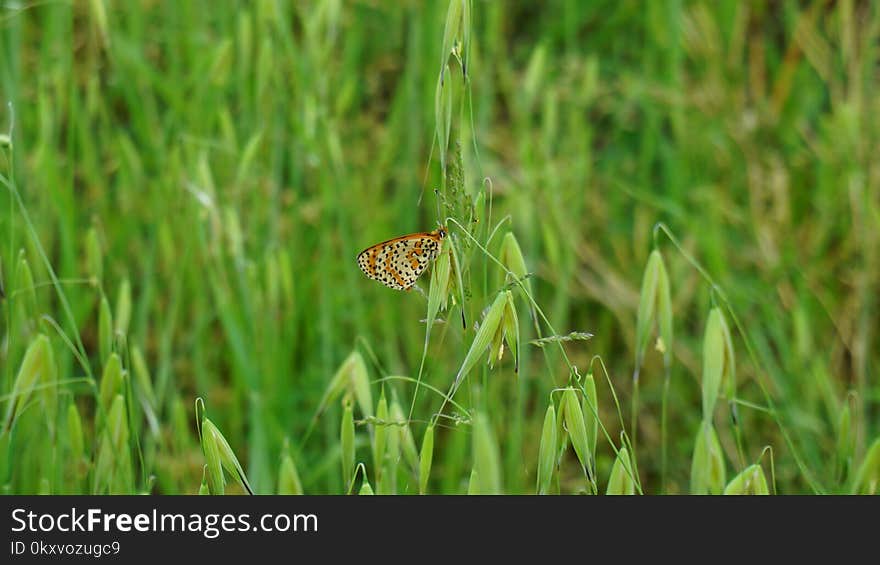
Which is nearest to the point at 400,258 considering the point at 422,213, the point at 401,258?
the point at 401,258

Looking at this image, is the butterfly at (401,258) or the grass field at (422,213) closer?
the butterfly at (401,258)

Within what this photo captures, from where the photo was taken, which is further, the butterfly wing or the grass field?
the grass field

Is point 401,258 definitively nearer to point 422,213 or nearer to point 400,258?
point 400,258

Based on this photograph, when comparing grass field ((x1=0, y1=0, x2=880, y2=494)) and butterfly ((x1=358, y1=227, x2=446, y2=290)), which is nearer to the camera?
butterfly ((x1=358, y1=227, x2=446, y2=290))

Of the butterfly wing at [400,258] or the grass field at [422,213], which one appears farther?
the grass field at [422,213]
